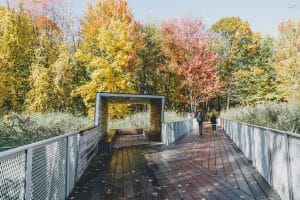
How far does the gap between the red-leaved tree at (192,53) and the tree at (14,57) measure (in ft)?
45.6

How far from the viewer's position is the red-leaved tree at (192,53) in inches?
1287

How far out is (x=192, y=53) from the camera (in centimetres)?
3291

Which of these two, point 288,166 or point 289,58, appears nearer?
point 288,166

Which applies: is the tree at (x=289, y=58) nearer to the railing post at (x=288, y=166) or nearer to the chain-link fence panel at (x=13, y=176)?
the railing post at (x=288, y=166)

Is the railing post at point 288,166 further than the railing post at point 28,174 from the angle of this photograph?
Yes

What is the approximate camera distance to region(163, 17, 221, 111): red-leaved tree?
1287 inches

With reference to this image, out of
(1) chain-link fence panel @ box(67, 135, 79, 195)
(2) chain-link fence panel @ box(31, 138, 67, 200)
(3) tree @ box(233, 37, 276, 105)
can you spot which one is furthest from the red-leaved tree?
(2) chain-link fence panel @ box(31, 138, 67, 200)

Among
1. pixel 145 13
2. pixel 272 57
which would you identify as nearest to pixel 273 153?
pixel 145 13

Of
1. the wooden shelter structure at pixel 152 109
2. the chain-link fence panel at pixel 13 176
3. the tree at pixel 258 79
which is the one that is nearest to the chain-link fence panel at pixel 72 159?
the chain-link fence panel at pixel 13 176

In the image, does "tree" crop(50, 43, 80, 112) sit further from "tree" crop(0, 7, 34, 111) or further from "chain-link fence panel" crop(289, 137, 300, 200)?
"chain-link fence panel" crop(289, 137, 300, 200)

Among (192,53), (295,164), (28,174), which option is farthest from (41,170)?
(192,53)

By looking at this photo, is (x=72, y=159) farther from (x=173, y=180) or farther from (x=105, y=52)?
(x=105, y=52)

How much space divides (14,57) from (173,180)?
2197cm

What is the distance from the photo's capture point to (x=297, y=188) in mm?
4652
